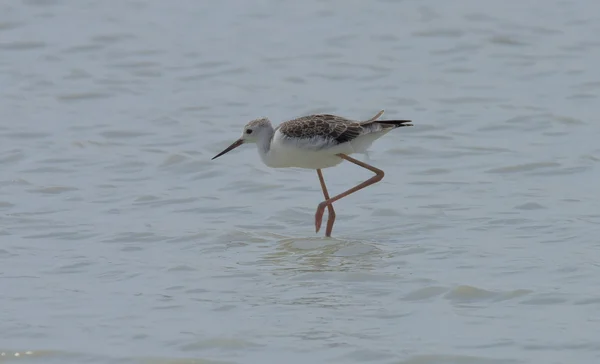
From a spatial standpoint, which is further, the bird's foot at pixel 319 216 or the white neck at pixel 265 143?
the white neck at pixel 265 143

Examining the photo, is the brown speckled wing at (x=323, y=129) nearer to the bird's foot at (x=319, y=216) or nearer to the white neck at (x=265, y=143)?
the white neck at (x=265, y=143)

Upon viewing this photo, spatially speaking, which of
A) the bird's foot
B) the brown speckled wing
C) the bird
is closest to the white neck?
the bird

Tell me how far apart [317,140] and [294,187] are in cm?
177

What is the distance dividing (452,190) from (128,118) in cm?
443

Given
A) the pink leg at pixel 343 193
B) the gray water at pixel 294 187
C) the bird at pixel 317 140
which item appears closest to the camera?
the gray water at pixel 294 187

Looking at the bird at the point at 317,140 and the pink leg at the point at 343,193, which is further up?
the bird at the point at 317,140

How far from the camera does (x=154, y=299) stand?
8625 millimetres

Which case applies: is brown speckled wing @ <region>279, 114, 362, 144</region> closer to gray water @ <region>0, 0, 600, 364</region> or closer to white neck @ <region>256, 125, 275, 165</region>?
white neck @ <region>256, 125, 275, 165</region>

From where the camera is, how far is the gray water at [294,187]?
26.1ft

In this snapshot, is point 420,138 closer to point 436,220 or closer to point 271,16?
point 436,220

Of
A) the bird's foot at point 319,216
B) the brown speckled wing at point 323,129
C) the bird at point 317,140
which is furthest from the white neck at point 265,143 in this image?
the bird's foot at point 319,216

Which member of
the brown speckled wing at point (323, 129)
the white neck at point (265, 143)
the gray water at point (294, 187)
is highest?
the brown speckled wing at point (323, 129)

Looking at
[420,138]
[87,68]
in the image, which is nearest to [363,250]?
[420,138]

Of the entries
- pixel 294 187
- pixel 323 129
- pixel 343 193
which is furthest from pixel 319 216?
pixel 294 187
